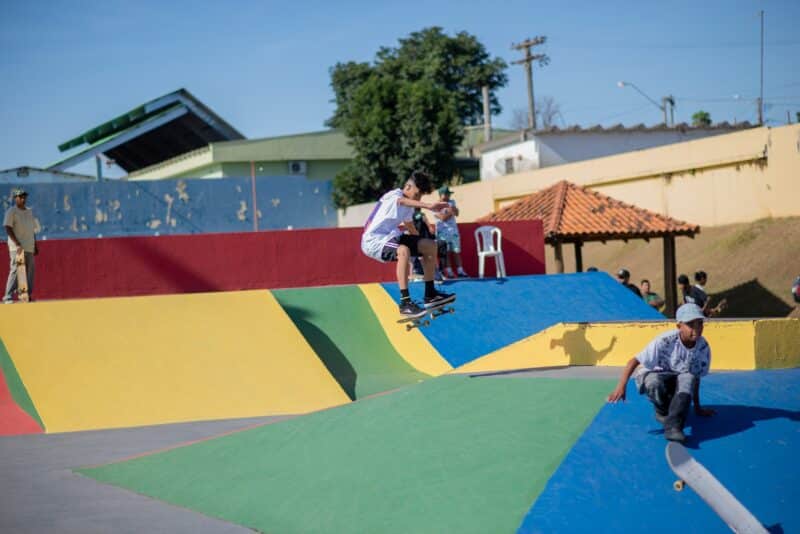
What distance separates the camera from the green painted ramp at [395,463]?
21.9ft

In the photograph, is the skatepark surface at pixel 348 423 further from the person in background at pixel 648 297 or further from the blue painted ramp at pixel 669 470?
the person in background at pixel 648 297

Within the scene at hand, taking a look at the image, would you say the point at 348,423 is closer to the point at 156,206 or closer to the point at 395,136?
the point at 156,206

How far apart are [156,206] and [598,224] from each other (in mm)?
16986

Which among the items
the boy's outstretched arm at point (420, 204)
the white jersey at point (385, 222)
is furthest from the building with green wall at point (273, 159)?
the boy's outstretched arm at point (420, 204)

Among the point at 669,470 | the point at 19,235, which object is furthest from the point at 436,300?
the point at 19,235

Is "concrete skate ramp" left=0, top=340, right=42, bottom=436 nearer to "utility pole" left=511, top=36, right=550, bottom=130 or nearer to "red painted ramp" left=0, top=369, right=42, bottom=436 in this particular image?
"red painted ramp" left=0, top=369, right=42, bottom=436

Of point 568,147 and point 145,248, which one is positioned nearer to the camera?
point 145,248

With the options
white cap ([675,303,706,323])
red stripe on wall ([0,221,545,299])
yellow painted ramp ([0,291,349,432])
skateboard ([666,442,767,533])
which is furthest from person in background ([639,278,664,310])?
Answer: skateboard ([666,442,767,533])

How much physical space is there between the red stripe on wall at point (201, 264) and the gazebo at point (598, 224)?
2779 millimetres

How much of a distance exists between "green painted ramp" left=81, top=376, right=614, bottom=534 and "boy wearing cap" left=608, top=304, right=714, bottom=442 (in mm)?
691

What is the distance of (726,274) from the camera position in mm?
23109

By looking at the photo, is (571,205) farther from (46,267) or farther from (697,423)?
(697,423)

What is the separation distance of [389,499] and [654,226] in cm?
1526

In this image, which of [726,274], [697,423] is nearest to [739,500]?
[697,423]
